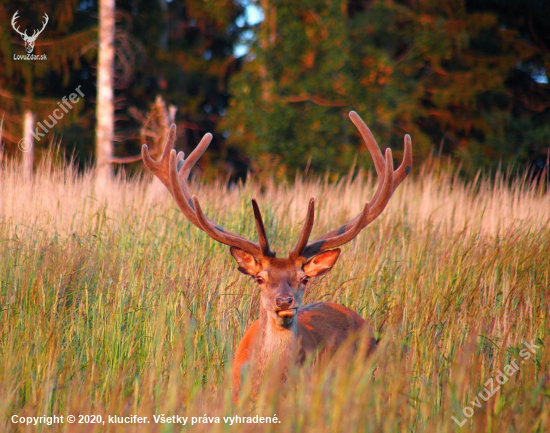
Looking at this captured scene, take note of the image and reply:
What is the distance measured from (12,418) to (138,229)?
3050mm

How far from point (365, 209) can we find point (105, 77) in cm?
956

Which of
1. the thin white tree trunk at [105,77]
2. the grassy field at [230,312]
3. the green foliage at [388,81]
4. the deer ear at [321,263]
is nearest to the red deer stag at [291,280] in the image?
the deer ear at [321,263]

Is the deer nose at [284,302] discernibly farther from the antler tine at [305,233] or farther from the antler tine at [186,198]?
the antler tine at [186,198]

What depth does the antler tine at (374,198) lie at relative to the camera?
12.9ft

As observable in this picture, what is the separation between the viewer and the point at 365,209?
12.5 feet

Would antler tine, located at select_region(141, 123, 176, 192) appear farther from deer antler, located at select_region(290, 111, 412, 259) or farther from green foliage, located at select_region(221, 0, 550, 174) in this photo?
green foliage, located at select_region(221, 0, 550, 174)

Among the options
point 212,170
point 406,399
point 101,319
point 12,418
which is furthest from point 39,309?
point 212,170

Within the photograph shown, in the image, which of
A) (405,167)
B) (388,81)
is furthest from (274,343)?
(388,81)

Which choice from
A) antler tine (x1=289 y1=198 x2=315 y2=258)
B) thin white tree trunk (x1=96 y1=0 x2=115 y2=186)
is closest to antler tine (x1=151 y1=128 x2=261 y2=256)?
antler tine (x1=289 y1=198 x2=315 y2=258)

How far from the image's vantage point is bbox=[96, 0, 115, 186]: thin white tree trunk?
1206 cm

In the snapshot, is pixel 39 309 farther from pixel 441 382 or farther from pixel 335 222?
pixel 335 222

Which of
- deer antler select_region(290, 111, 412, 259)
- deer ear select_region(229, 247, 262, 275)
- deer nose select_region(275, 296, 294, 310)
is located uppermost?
deer antler select_region(290, 111, 412, 259)

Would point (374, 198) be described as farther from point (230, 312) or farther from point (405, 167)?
point (230, 312)

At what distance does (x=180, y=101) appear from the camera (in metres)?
22.2
